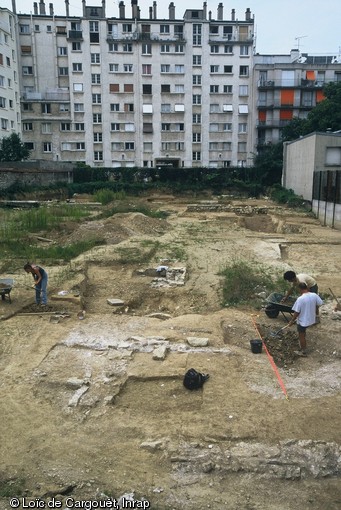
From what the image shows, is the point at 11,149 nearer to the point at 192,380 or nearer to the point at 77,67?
the point at 77,67

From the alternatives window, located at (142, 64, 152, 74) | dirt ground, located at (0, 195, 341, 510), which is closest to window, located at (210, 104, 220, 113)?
window, located at (142, 64, 152, 74)

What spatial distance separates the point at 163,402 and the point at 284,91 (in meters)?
58.2

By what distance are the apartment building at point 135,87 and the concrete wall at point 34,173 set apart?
12.0 meters

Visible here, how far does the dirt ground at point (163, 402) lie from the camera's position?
5387 millimetres

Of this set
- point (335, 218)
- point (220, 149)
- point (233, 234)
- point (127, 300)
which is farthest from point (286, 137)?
point (127, 300)

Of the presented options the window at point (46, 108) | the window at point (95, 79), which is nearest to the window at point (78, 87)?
the window at point (95, 79)

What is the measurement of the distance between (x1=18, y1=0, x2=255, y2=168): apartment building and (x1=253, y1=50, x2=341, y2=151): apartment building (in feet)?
5.03

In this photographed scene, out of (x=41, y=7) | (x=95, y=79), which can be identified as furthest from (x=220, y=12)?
(x=41, y=7)

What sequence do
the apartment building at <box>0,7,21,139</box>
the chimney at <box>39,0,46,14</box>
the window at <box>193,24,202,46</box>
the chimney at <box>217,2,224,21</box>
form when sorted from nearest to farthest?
1. the apartment building at <box>0,7,21,139</box>
2. the window at <box>193,24,202,46</box>
3. the chimney at <box>39,0,46,14</box>
4. the chimney at <box>217,2,224,21</box>

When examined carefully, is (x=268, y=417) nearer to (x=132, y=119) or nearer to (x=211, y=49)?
(x=132, y=119)

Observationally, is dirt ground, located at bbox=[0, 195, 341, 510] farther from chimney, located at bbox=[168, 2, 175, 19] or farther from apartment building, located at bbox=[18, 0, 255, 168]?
chimney, located at bbox=[168, 2, 175, 19]

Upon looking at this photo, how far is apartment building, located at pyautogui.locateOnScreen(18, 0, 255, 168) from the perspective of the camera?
185 feet

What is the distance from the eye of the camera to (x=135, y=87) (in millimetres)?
57312

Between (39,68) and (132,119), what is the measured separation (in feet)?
46.4
